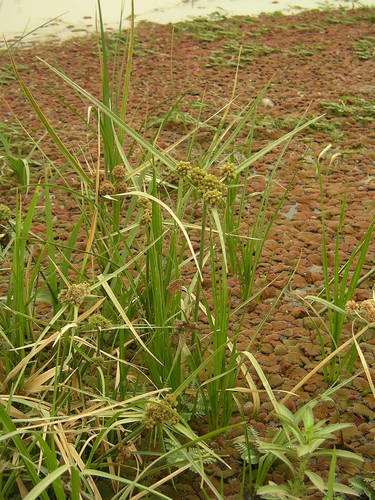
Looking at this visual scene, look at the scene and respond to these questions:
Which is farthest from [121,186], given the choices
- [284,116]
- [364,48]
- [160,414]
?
[364,48]

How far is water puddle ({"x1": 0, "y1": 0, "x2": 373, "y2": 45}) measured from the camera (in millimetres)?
3592

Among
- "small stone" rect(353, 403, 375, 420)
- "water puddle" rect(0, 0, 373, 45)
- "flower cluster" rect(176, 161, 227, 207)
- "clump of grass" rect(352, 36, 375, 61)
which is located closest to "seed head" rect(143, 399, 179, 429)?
"flower cluster" rect(176, 161, 227, 207)

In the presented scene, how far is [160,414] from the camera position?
102 centimetres

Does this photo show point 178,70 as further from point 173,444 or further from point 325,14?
point 173,444

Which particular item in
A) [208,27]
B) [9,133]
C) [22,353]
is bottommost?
[22,353]

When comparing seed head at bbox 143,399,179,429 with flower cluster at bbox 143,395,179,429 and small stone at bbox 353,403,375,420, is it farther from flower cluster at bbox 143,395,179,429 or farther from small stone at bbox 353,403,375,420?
small stone at bbox 353,403,375,420

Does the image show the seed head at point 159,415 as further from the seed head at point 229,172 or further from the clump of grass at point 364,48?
the clump of grass at point 364,48

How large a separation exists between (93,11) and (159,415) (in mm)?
3230

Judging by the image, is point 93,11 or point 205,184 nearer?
point 205,184

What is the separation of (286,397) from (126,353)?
15.7 inches

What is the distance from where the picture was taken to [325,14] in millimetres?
3789

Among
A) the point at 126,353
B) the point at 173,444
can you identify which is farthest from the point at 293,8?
the point at 173,444

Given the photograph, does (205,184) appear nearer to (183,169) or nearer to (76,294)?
(183,169)

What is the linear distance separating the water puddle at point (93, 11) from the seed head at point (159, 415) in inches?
112
